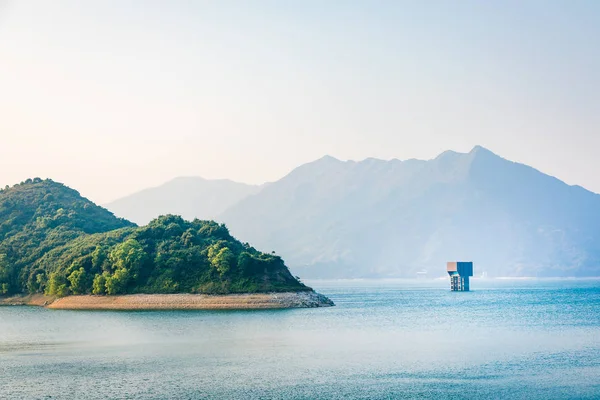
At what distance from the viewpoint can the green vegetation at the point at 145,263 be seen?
5782 inches

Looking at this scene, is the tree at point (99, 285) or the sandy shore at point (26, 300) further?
the sandy shore at point (26, 300)

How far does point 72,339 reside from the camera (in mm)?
89312

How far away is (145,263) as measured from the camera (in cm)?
15512

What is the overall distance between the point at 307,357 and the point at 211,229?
9797cm

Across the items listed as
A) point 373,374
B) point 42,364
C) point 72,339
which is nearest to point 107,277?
point 72,339

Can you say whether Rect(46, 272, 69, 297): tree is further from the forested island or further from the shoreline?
the shoreline

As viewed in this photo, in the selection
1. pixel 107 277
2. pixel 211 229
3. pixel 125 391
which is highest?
pixel 211 229

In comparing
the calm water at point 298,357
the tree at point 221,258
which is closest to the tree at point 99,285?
the tree at point 221,258

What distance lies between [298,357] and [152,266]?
88.6 metres

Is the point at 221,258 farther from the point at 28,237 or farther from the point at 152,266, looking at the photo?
the point at 28,237

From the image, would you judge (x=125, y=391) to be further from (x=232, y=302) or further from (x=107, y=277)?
(x=107, y=277)

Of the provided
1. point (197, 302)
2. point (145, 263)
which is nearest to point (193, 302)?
point (197, 302)

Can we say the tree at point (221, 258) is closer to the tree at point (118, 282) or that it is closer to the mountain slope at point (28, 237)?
the tree at point (118, 282)

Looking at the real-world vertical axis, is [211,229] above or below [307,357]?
above
